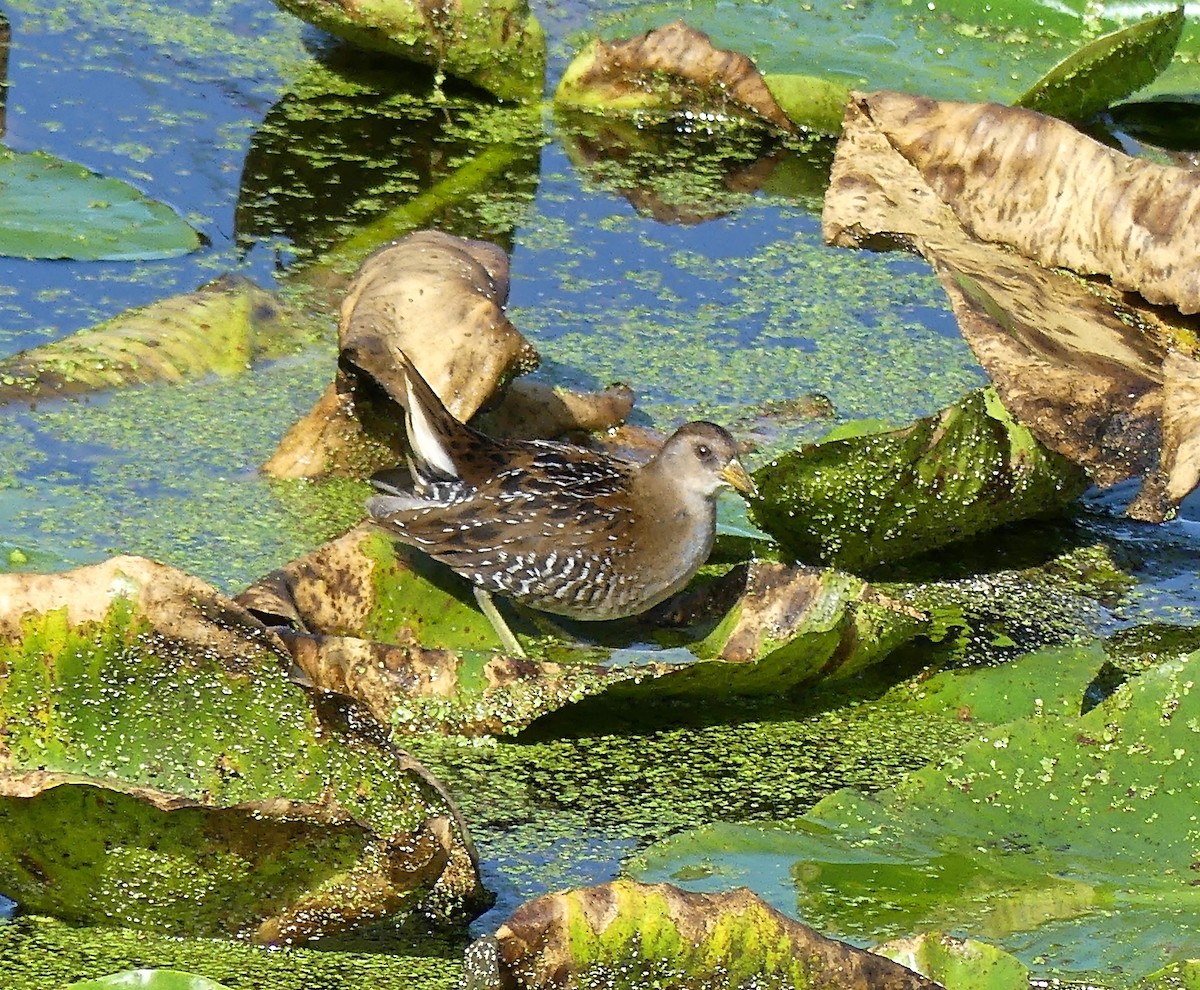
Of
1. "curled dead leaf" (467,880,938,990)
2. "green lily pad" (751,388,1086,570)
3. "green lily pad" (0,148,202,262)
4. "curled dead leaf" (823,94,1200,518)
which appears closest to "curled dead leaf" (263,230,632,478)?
"green lily pad" (751,388,1086,570)

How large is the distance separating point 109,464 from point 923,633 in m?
1.71

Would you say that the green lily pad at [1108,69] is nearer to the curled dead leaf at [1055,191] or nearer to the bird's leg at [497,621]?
the curled dead leaf at [1055,191]

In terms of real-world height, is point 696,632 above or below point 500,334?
below

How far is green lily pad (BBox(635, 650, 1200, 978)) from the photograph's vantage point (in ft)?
7.82

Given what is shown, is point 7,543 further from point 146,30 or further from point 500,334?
point 146,30

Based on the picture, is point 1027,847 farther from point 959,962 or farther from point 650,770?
point 650,770

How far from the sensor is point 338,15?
594 cm

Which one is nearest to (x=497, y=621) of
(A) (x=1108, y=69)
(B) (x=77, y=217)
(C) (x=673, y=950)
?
(C) (x=673, y=950)

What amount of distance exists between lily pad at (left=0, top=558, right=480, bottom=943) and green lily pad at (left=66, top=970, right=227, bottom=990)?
36 cm

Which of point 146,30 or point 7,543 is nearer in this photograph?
point 7,543

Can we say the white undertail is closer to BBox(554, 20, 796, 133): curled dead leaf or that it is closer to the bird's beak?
the bird's beak

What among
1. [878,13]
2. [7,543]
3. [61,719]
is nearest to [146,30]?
[878,13]

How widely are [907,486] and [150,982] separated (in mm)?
1921

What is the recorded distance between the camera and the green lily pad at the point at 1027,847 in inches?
93.8
